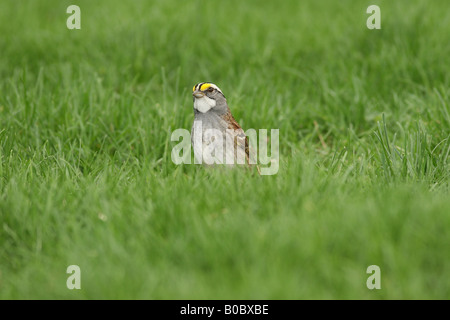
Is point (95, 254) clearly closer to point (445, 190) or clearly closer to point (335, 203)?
point (335, 203)

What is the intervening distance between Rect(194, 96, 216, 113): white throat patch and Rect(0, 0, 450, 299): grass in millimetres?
475

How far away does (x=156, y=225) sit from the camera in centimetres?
370

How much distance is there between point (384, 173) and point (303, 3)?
17.9ft

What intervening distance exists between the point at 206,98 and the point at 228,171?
80 centimetres

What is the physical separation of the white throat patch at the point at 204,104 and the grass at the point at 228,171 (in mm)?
475

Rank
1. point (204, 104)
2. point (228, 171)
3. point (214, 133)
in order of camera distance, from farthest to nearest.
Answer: point (204, 104), point (214, 133), point (228, 171)

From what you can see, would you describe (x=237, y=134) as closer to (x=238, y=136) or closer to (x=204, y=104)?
(x=238, y=136)

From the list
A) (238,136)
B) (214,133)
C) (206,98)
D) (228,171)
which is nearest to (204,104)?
(206,98)

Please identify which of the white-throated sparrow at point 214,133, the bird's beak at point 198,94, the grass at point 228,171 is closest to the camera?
the grass at point 228,171

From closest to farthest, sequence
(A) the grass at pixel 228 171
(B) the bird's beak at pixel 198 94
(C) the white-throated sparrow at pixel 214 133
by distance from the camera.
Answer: (A) the grass at pixel 228 171
(C) the white-throated sparrow at pixel 214 133
(B) the bird's beak at pixel 198 94

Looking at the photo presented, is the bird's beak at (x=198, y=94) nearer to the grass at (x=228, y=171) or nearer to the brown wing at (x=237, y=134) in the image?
the brown wing at (x=237, y=134)

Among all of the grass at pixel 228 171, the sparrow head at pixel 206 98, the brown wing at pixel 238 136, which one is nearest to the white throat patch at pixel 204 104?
the sparrow head at pixel 206 98

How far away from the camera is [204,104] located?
16.2 feet

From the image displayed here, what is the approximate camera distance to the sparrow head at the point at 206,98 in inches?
194
